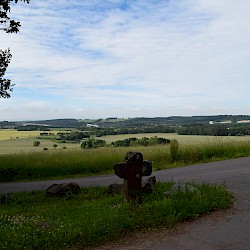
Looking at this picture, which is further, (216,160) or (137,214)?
(216,160)

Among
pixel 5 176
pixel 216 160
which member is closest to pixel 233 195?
pixel 216 160

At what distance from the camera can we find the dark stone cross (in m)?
7.28

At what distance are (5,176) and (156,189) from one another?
30.4 feet

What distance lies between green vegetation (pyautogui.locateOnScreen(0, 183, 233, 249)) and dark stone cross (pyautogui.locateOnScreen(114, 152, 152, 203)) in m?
0.29

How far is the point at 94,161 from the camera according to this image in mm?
16984

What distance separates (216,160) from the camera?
16.9 m

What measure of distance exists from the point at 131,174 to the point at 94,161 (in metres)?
9.81

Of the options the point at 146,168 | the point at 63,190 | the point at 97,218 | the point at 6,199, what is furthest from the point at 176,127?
the point at 97,218

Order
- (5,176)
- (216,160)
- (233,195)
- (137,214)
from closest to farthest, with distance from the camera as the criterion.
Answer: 1. (137,214)
2. (233,195)
3. (5,176)
4. (216,160)

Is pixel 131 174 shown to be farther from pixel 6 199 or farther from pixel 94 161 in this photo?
pixel 94 161

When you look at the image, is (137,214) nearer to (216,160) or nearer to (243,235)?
(243,235)

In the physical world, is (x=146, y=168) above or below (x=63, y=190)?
above

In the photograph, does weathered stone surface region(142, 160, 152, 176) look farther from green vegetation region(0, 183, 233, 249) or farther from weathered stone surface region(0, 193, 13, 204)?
weathered stone surface region(0, 193, 13, 204)

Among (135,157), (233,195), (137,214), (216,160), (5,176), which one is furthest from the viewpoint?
(216,160)
